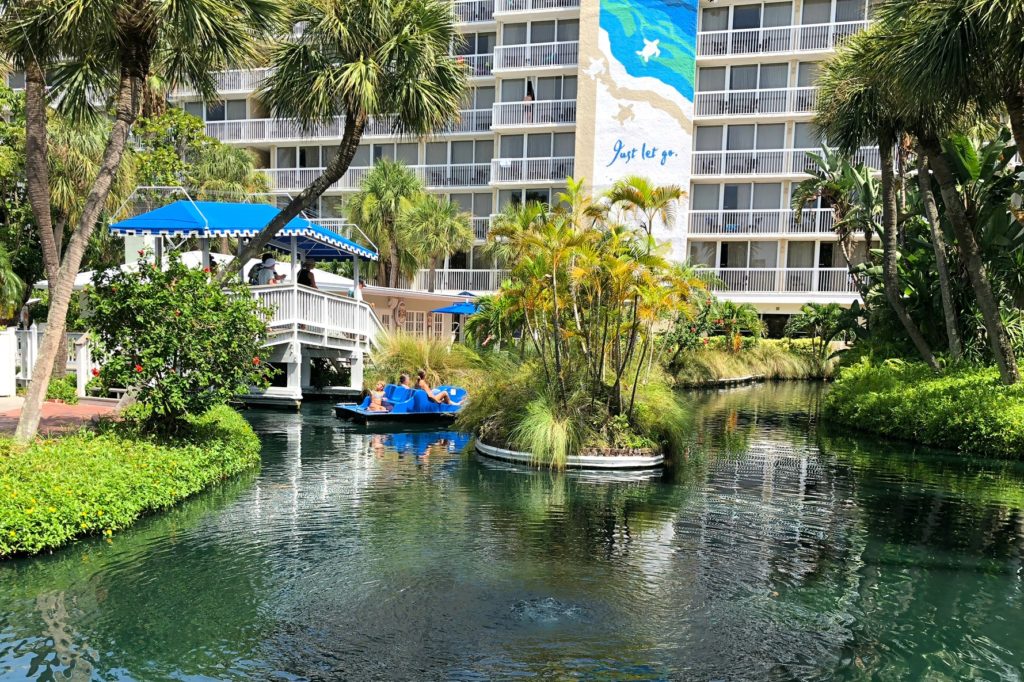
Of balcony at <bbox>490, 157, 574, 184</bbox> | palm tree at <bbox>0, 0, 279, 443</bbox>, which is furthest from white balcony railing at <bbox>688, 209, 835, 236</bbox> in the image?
palm tree at <bbox>0, 0, 279, 443</bbox>

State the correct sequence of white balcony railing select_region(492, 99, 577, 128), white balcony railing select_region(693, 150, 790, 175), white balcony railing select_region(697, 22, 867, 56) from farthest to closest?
white balcony railing select_region(492, 99, 577, 128)
white balcony railing select_region(693, 150, 790, 175)
white balcony railing select_region(697, 22, 867, 56)

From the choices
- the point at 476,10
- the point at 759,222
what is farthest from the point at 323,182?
the point at 476,10

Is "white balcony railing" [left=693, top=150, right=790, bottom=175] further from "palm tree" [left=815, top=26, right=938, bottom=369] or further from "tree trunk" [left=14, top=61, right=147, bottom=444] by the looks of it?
"tree trunk" [left=14, top=61, right=147, bottom=444]

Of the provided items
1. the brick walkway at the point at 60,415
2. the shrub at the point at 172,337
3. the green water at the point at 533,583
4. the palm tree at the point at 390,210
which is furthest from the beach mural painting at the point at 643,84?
the shrub at the point at 172,337

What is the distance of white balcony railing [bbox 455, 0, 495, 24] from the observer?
145ft

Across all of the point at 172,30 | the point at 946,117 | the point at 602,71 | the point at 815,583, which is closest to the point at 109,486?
the point at 172,30

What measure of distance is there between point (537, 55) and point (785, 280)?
15735mm

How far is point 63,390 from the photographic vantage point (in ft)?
61.3

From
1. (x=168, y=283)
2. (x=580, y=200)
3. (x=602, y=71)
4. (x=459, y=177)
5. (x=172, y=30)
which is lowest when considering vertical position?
(x=168, y=283)

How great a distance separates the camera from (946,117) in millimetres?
16859

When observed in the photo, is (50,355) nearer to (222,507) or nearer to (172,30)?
(222,507)

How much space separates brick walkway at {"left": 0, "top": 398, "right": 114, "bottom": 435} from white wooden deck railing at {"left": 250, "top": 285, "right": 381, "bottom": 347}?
16.0 feet

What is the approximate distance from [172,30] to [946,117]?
13795 mm

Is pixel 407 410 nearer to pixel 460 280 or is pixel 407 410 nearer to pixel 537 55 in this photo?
pixel 460 280
